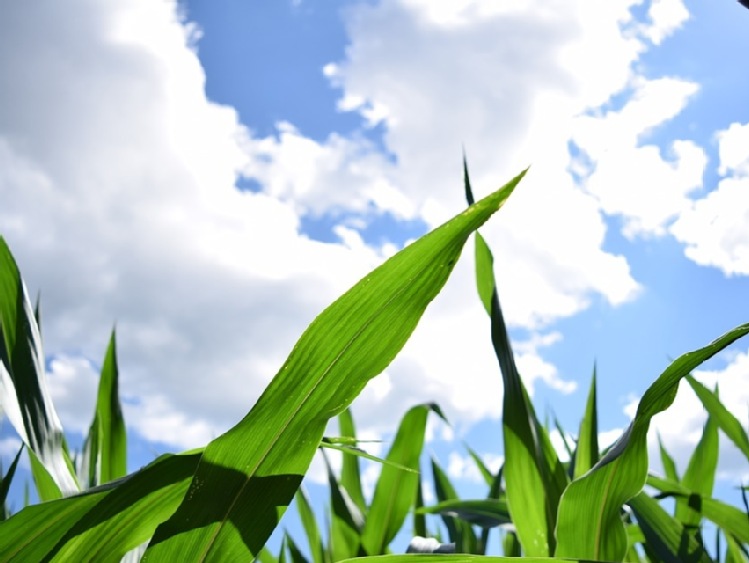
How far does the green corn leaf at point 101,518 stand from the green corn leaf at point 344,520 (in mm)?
516

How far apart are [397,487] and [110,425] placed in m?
0.32

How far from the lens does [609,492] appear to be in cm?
42

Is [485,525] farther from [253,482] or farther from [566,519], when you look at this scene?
[253,482]

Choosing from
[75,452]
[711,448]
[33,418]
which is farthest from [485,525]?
[75,452]

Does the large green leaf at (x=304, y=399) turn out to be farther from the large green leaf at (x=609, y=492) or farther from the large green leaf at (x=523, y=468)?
the large green leaf at (x=523, y=468)

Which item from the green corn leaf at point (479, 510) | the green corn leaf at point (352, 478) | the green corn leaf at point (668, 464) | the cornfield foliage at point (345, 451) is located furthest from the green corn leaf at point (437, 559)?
the green corn leaf at point (668, 464)

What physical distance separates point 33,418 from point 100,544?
0.15m

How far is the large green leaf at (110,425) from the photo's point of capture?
1.94 feet

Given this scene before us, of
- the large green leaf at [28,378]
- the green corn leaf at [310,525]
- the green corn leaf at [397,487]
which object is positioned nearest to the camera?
the large green leaf at [28,378]

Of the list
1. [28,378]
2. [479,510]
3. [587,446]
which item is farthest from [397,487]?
[28,378]

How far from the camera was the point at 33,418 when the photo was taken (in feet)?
1.46

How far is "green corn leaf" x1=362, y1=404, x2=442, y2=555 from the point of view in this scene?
30.7 inches

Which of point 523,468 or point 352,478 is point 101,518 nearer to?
point 523,468

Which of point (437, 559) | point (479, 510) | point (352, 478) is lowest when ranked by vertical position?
point (437, 559)
